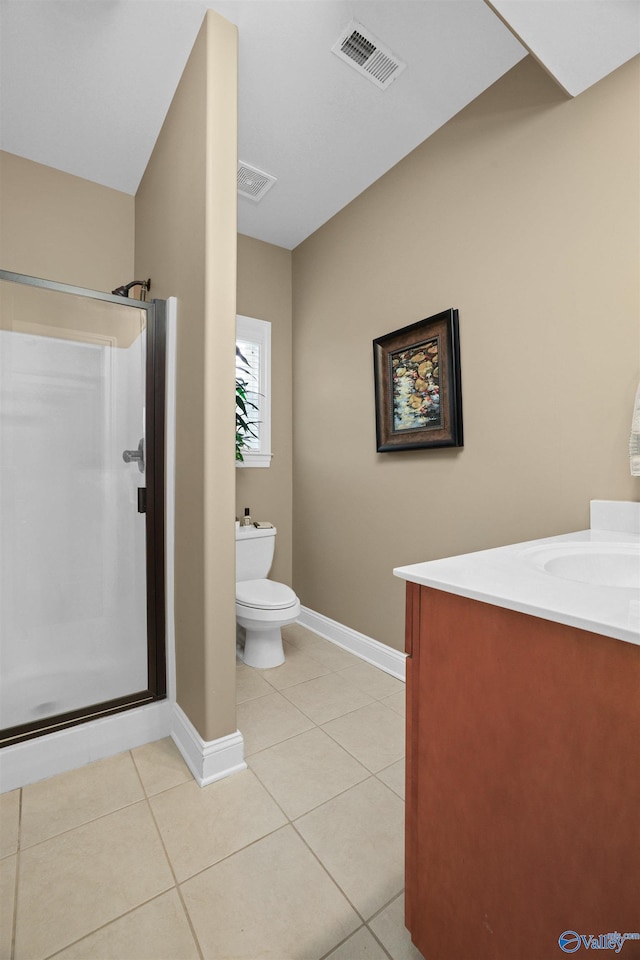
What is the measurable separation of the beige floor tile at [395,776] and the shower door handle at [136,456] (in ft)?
4.92

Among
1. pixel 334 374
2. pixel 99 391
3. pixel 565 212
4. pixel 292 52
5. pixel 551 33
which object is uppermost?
pixel 292 52

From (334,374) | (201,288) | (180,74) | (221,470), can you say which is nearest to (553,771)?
(221,470)

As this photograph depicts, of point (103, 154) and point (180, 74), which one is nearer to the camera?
point (180, 74)

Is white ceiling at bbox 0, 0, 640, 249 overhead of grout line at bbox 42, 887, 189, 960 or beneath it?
overhead

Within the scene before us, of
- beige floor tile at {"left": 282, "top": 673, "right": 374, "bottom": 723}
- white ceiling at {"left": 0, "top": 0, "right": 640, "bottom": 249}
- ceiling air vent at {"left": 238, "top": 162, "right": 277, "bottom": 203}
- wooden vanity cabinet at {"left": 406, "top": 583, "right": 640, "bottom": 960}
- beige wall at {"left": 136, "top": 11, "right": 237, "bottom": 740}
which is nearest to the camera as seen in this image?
wooden vanity cabinet at {"left": 406, "top": 583, "right": 640, "bottom": 960}

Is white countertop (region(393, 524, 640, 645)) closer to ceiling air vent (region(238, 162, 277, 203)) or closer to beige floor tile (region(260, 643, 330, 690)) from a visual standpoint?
beige floor tile (region(260, 643, 330, 690))

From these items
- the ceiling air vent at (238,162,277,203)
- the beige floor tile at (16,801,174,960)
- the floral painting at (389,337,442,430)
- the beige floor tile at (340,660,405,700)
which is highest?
the ceiling air vent at (238,162,277,203)

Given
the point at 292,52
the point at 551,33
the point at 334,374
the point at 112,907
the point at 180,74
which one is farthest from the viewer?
the point at 334,374

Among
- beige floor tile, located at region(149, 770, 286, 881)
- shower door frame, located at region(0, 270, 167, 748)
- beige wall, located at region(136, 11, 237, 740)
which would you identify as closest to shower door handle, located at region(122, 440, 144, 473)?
shower door frame, located at region(0, 270, 167, 748)

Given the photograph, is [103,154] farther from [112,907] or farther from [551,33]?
[112,907]

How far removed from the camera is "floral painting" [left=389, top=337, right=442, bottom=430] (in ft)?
6.94

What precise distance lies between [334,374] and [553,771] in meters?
2.40

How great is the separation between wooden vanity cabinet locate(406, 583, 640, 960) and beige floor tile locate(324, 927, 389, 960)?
0.12 m

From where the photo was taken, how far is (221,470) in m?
1.58
